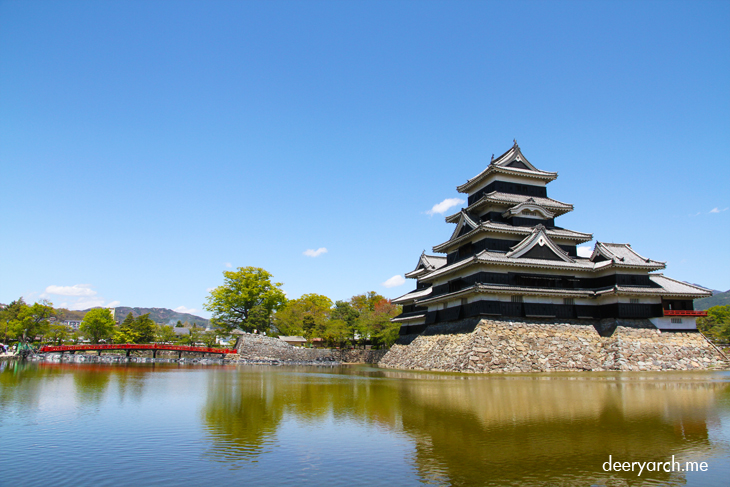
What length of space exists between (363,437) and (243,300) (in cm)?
→ 5430

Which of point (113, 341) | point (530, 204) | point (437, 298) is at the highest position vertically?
point (530, 204)

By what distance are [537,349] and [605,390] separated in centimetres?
1092

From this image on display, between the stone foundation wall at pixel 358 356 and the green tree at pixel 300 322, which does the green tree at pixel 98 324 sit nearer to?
the green tree at pixel 300 322

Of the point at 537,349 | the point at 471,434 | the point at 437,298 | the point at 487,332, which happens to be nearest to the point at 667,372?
the point at 537,349

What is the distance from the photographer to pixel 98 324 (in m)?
72.8

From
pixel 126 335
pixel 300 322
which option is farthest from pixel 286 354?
pixel 126 335

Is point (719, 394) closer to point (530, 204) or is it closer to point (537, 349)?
point (537, 349)

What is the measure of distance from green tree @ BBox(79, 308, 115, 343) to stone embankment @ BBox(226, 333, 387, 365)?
107 feet

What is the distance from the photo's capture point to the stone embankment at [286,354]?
52.3 m

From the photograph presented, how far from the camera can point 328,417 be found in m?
13.4

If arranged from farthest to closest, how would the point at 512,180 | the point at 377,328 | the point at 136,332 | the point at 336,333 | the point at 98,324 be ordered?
the point at 98,324 → the point at 136,332 → the point at 336,333 → the point at 377,328 → the point at 512,180

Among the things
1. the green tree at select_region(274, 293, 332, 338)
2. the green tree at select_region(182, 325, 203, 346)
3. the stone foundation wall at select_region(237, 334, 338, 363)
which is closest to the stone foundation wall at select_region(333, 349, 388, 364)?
the stone foundation wall at select_region(237, 334, 338, 363)

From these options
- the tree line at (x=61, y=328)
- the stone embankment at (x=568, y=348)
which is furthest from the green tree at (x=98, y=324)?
the stone embankment at (x=568, y=348)

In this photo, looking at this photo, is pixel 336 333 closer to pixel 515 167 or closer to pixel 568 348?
pixel 515 167
